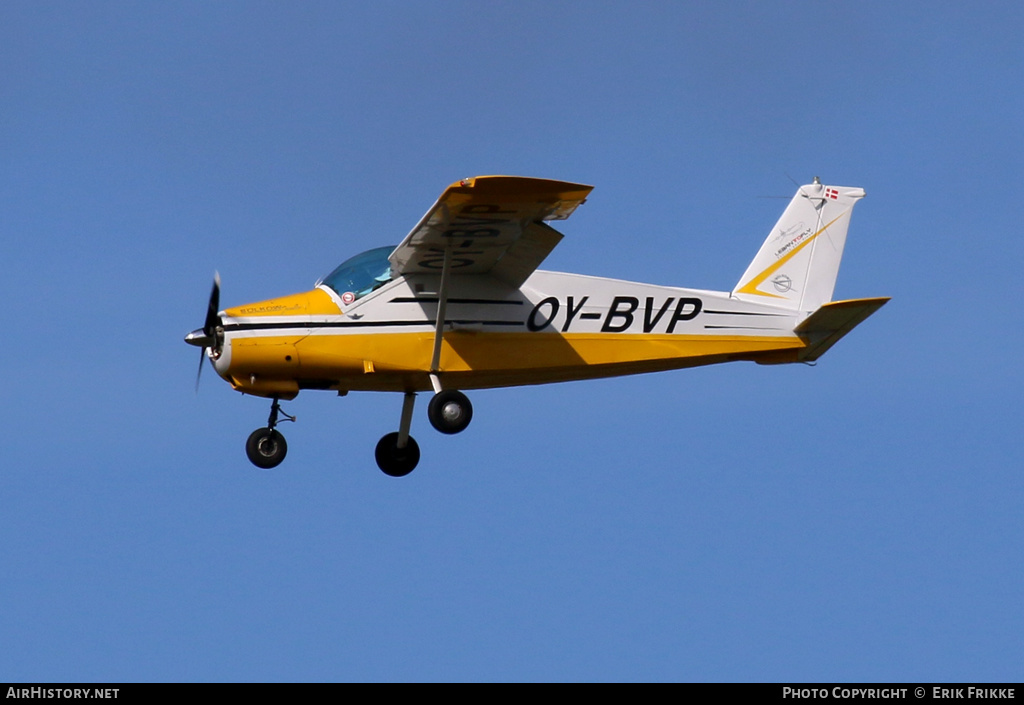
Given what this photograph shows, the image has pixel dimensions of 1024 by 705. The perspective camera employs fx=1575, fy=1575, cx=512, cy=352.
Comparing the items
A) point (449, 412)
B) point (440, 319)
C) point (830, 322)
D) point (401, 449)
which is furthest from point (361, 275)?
point (830, 322)

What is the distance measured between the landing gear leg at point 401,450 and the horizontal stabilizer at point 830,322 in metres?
5.07

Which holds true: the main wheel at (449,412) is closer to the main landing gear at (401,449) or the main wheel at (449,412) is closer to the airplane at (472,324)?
the airplane at (472,324)

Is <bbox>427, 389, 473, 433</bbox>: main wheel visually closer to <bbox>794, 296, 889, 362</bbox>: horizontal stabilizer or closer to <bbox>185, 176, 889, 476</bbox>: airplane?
<bbox>185, 176, 889, 476</bbox>: airplane

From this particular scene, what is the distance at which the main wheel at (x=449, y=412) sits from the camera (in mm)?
18203

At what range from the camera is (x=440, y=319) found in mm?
18250

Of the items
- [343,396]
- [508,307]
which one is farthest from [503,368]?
[343,396]

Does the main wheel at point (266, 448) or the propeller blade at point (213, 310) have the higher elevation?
the propeller blade at point (213, 310)

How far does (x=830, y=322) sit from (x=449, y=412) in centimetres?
512

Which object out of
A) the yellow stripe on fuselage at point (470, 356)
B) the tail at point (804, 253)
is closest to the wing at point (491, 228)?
the yellow stripe on fuselage at point (470, 356)

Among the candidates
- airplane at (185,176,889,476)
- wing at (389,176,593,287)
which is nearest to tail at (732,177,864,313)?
airplane at (185,176,889,476)

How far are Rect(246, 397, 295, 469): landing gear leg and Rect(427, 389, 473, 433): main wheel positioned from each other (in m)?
1.76

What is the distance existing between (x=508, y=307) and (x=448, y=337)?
85cm

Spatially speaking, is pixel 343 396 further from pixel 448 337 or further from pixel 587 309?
pixel 587 309
